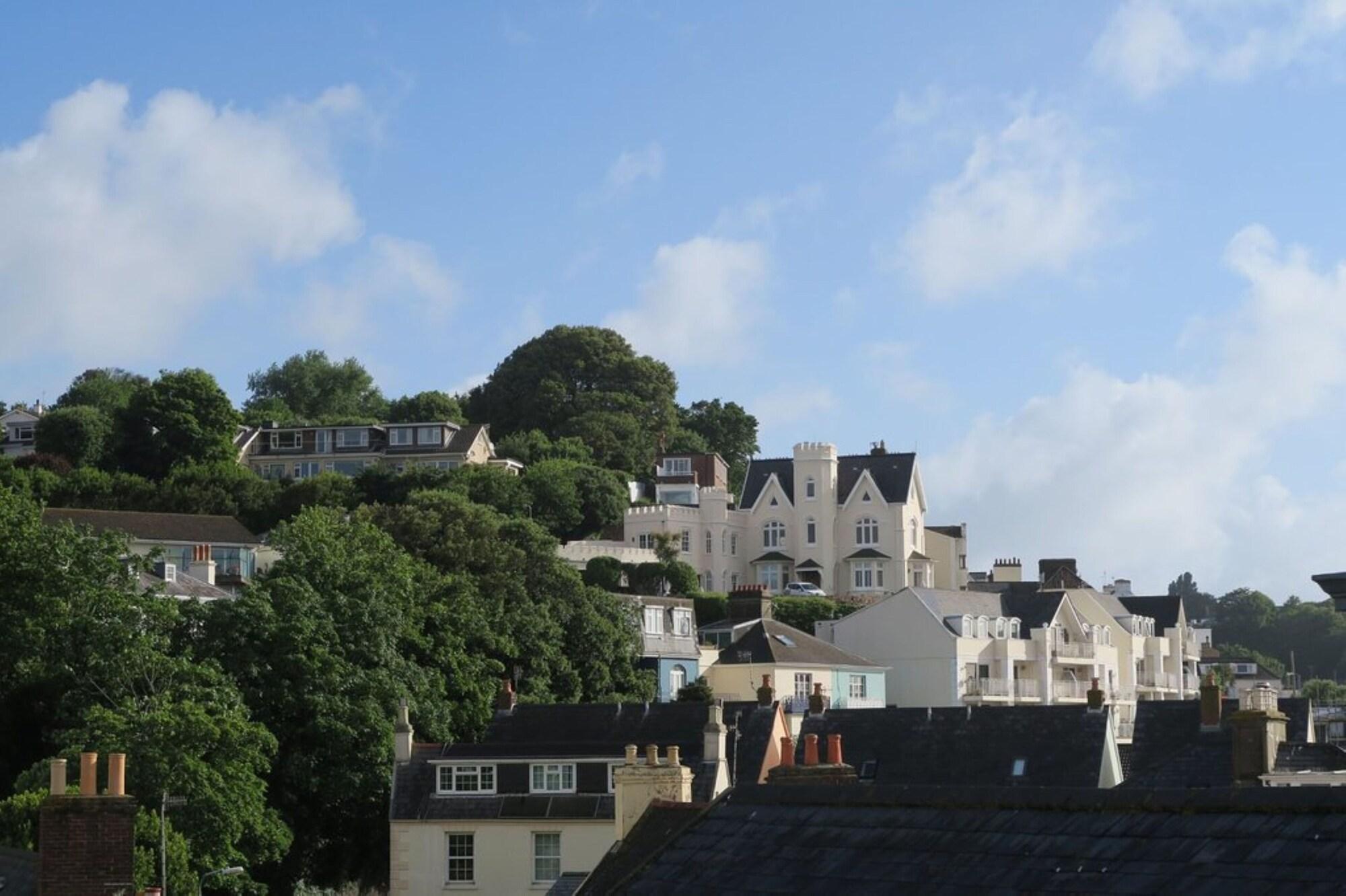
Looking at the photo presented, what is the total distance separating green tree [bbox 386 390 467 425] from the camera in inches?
6398

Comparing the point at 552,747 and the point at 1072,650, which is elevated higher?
the point at 1072,650

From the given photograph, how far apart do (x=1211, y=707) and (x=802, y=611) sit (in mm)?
70411

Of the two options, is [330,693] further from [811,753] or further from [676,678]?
[676,678]

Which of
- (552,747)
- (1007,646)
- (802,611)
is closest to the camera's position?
(552,747)

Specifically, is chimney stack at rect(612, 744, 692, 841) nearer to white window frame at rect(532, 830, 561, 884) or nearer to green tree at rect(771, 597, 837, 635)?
white window frame at rect(532, 830, 561, 884)

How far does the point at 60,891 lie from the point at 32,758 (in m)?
44.4

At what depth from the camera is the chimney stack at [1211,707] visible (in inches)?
1898

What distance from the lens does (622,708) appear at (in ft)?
196

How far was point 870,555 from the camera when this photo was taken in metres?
137

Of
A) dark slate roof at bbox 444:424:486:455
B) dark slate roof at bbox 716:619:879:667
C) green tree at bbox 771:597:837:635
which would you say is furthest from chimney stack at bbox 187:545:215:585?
dark slate roof at bbox 444:424:486:455

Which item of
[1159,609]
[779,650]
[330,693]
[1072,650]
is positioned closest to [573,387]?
[1159,609]

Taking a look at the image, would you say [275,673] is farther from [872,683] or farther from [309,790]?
[872,683]

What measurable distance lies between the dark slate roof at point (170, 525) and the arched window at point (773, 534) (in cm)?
3594

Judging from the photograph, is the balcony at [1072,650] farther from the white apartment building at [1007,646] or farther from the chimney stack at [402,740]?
the chimney stack at [402,740]
